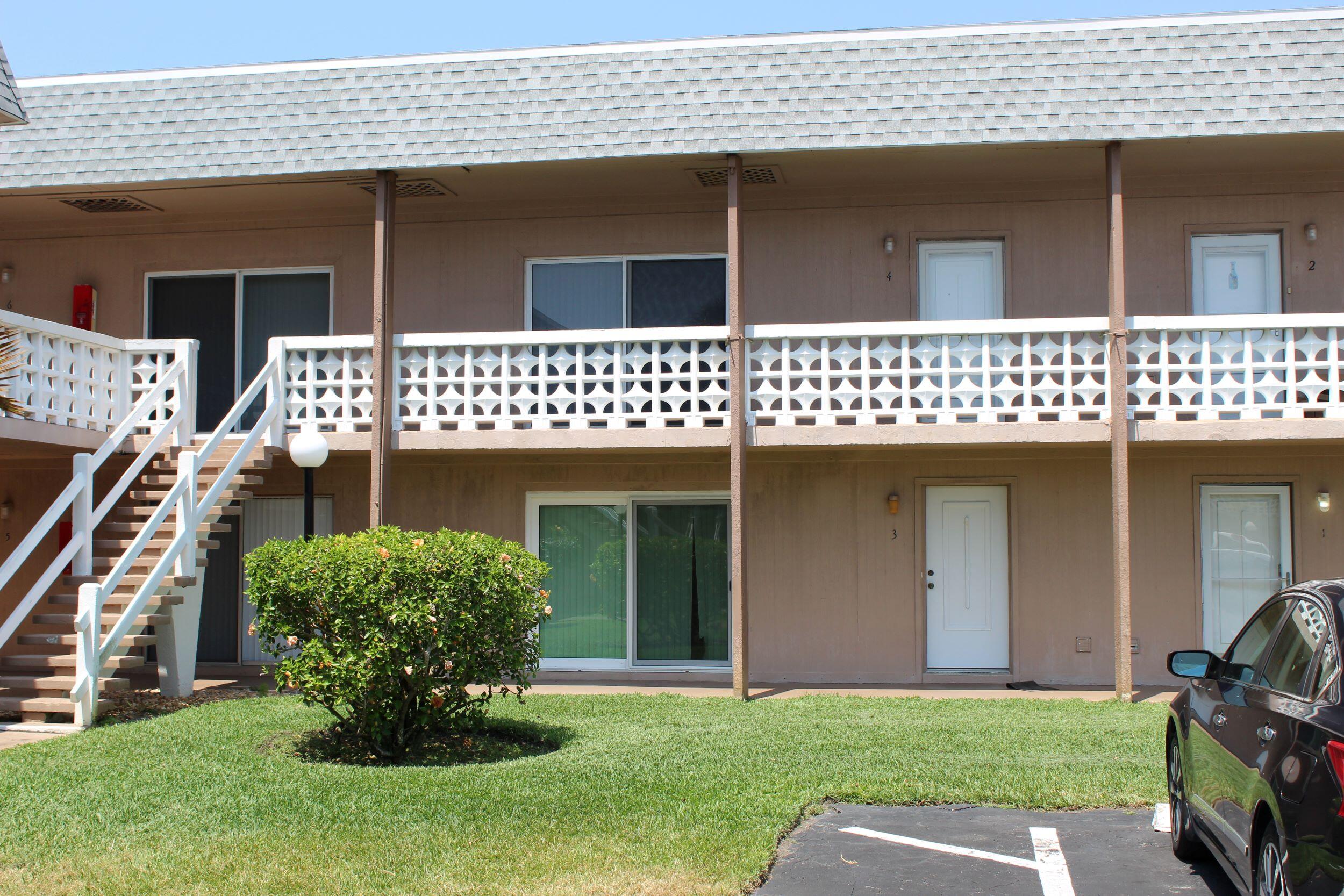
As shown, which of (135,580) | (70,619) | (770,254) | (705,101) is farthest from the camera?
(770,254)

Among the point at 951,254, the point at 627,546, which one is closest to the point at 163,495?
the point at 627,546

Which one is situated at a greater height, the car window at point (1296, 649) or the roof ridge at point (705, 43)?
the roof ridge at point (705, 43)

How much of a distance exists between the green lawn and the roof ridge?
253 inches

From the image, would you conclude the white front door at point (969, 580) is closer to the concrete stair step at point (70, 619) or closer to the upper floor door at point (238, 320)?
the upper floor door at point (238, 320)

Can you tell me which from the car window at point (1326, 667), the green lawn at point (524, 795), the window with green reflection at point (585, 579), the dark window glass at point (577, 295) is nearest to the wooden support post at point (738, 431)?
the green lawn at point (524, 795)

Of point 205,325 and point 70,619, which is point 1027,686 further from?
point 205,325

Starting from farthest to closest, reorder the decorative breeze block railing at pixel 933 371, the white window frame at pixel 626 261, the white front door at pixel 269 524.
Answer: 1. the white front door at pixel 269 524
2. the white window frame at pixel 626 261
3. the decorative breeze block railing at pixel 933 371

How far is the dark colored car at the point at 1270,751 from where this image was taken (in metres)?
3.82

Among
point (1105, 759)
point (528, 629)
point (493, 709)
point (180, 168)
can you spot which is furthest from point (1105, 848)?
point (180, 168)

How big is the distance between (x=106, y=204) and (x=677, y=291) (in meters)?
6.44

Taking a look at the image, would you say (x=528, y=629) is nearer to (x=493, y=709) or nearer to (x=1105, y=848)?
(x=493, y=709)

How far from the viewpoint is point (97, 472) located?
14234 millimetres

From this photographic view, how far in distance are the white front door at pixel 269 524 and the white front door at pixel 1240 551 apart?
970cm

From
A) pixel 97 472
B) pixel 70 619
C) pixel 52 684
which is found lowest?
pixel 52 684
